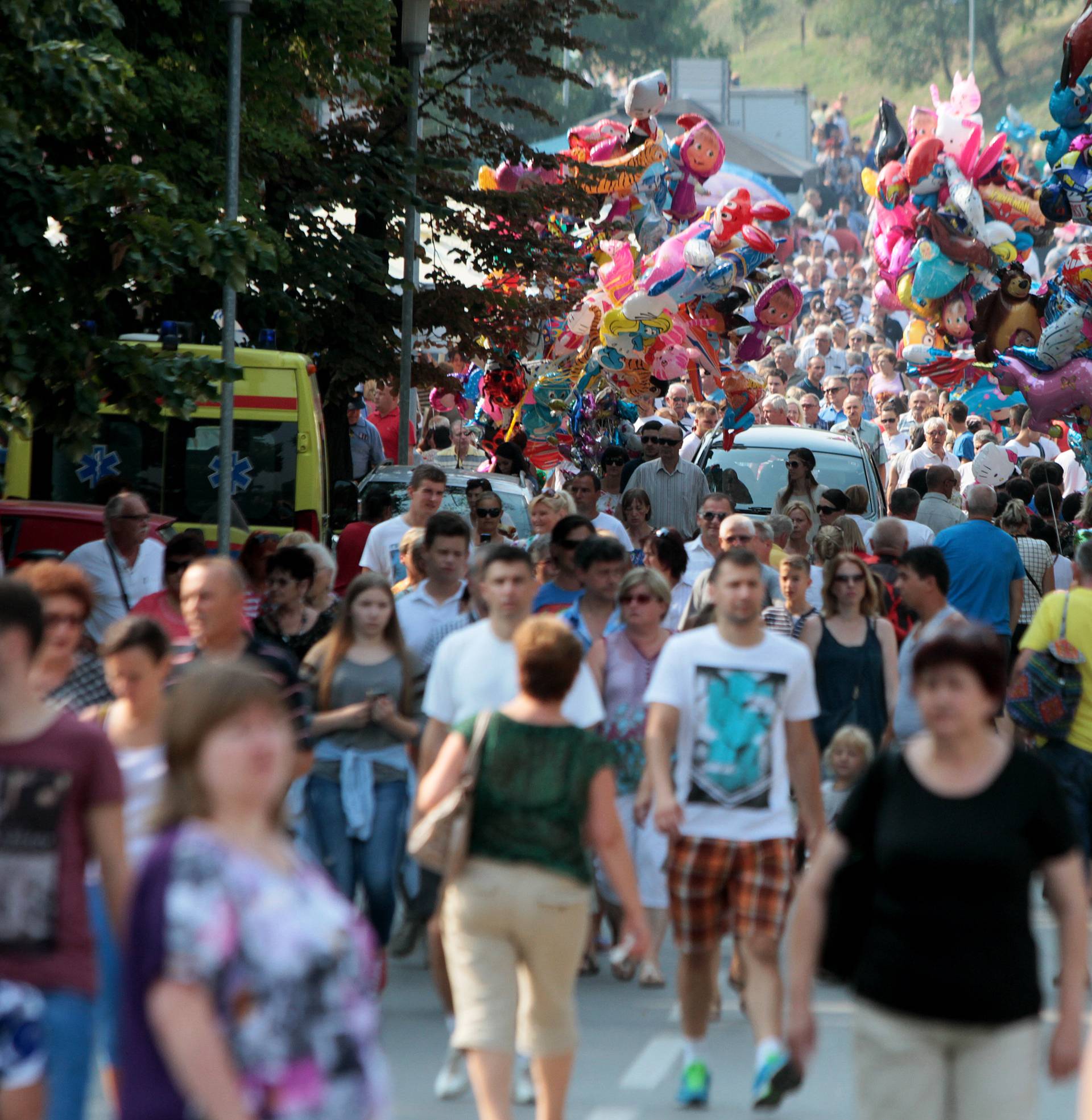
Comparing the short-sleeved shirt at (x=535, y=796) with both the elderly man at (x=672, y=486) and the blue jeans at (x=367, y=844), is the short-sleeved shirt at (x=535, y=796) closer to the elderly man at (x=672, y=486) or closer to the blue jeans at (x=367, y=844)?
the blue jeans at (x=367, y=844)

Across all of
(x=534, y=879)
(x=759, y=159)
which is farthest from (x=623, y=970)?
(x=759, y=159)

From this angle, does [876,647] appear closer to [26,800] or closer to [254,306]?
[26,800]

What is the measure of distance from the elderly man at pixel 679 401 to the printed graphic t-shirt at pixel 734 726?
14218 mm

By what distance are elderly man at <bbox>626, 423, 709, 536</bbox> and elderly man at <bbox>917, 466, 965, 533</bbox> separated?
1.62 m

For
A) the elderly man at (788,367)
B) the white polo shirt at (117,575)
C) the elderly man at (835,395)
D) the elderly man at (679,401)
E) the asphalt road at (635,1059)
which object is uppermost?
the elderly man at (788,367)

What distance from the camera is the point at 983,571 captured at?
11.6 m

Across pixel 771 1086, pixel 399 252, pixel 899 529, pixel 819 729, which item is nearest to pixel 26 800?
pixel 771 1086

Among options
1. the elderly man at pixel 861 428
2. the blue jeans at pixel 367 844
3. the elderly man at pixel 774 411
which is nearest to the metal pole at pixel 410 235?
the elderly man at pixel 774 411

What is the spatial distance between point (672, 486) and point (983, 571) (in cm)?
435

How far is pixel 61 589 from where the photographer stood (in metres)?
6.28

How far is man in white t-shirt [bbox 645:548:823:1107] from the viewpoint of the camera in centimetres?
689

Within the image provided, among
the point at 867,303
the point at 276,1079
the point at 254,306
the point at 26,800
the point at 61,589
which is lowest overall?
the point at 276,1079

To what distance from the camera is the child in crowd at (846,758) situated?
8.96m

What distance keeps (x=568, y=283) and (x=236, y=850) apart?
16.4 meters
